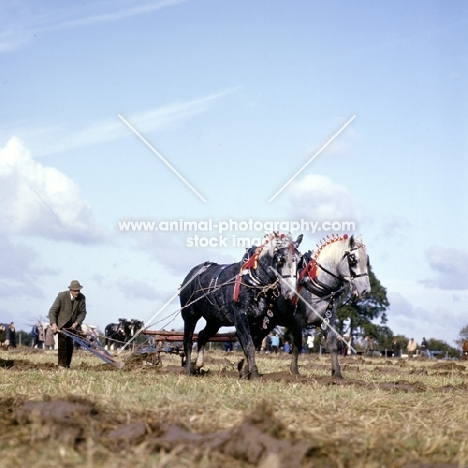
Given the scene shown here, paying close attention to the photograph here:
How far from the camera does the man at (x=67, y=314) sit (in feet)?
63.6

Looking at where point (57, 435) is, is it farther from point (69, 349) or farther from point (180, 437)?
point (69, 349)

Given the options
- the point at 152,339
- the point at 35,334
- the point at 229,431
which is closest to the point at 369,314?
the point at 35,334

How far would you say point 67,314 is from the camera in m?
19.5

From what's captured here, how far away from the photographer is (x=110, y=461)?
692 centimetres

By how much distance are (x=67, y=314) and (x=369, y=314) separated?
254 feet

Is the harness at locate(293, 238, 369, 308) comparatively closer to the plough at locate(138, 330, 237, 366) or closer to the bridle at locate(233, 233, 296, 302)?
the bridle at locate(233, 233, 296, 302)

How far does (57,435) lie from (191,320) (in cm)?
1167

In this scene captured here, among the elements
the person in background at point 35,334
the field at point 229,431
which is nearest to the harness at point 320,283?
the field at point 229,431

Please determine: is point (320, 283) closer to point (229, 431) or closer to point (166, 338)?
point (166, 338)

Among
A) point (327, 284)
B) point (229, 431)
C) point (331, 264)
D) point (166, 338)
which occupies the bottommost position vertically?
point (229, 431)

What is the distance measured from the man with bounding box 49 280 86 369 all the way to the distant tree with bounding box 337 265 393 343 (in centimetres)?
6668

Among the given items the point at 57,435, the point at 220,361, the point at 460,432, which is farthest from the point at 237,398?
the point at 220,361

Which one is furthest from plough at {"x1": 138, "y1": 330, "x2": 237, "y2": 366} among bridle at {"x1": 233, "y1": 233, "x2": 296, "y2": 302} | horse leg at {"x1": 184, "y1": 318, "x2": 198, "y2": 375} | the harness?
bridle at {"x1": 233, "y1": 233, "x2": 296, "y2": 302}

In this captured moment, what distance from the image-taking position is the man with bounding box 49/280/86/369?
19.4m
